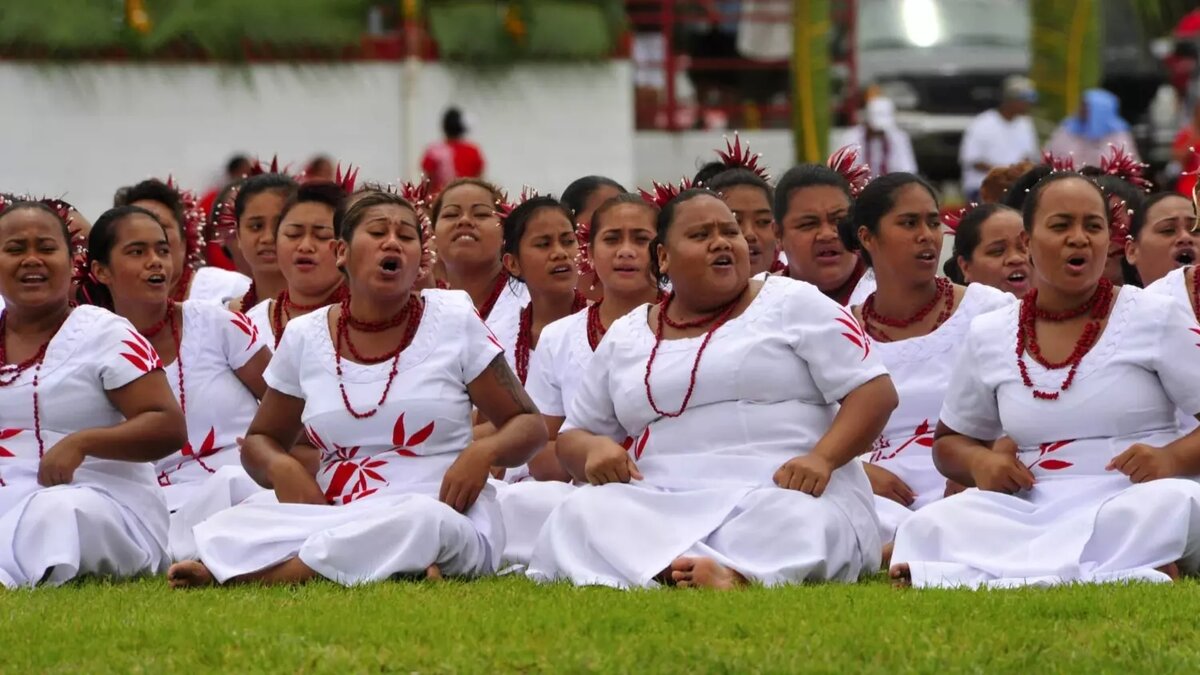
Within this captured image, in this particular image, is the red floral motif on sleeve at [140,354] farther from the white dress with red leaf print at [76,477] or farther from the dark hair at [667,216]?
the dark hair at [667,216]

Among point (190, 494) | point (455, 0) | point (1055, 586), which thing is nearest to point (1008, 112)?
point (455, 0)

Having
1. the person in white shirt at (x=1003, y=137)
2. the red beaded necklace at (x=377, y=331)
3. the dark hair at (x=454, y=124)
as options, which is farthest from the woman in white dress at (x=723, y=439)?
the person in white shirt at (x=1003, y=137)

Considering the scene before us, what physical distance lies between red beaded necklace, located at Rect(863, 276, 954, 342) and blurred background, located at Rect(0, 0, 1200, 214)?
30.8 feet

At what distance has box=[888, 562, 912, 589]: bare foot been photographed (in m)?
7.49

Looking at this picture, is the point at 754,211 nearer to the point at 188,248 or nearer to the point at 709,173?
the point at 709,173

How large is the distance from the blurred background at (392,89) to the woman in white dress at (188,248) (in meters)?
6.74

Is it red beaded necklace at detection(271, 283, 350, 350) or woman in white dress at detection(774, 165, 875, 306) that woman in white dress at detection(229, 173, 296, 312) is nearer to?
red beaded necklace at detection(271, 283, 350, 350)

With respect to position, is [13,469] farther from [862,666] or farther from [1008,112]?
[1008,112]

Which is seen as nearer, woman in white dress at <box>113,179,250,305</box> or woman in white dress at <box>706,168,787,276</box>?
woman in white dress at <box>706,168,787,276</box>

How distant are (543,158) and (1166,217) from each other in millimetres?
11136

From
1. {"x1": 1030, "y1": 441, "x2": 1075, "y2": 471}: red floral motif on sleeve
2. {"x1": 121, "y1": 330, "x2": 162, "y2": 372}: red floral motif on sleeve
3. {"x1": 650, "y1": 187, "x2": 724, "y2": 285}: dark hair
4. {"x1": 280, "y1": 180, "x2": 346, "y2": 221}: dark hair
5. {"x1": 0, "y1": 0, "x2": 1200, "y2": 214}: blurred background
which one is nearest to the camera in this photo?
{"x1": 1030, "y1": 441, "x2": 1075, "y2": 471}: red floral motif on sleeve

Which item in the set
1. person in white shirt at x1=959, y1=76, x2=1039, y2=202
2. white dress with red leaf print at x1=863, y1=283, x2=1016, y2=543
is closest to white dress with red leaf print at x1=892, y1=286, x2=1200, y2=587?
white dress with red leaf print at x1=863, y1=283, x2=1016, y2=543

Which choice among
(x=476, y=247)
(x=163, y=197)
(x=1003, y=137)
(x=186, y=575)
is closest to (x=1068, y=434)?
(x=186, y=575)

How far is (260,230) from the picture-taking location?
412 inches
